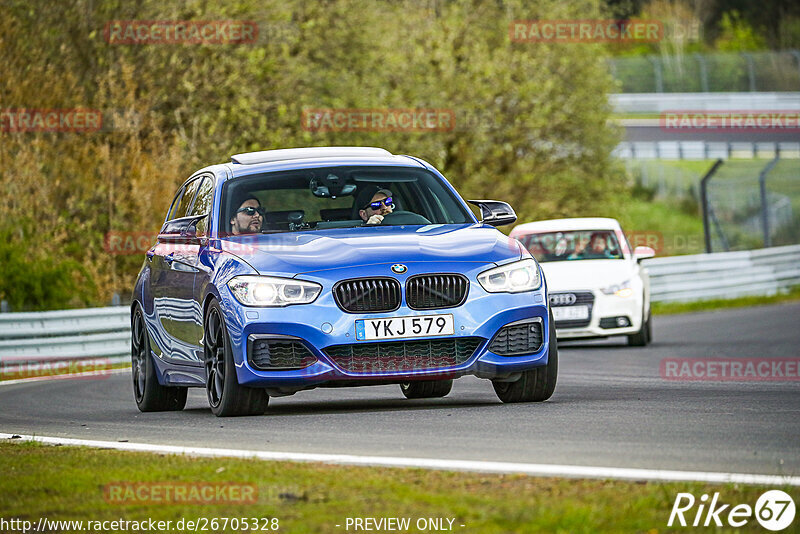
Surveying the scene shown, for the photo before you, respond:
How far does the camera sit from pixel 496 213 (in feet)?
36.1

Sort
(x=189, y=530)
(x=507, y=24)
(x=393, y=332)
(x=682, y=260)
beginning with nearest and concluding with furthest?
(x=189, y=530), (x=393, y=332), (x=682, y=260), (x=507, y=24)

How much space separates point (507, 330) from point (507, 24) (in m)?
31.0

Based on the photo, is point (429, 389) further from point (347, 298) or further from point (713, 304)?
point (713, 304)

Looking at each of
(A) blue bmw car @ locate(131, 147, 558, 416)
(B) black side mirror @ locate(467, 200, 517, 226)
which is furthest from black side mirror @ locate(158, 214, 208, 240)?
(B) black side mirror @ locate(467, 200, 517, 226)

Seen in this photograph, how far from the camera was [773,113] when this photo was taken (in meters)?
57.7

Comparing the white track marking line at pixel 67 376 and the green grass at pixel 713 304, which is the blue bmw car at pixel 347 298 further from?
the green grass at pixel 713 304

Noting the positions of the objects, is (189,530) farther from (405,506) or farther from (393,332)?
(393,332)

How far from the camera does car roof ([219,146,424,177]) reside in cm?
1112

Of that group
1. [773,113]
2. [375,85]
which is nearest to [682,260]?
[375,85]

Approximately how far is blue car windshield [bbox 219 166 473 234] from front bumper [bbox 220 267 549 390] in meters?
1.06

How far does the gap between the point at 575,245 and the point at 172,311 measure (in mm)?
10027

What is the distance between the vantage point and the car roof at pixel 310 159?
11.1 meters

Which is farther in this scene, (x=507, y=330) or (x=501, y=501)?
(x=507, y=330)

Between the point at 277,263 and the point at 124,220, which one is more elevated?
the point at 277,263
